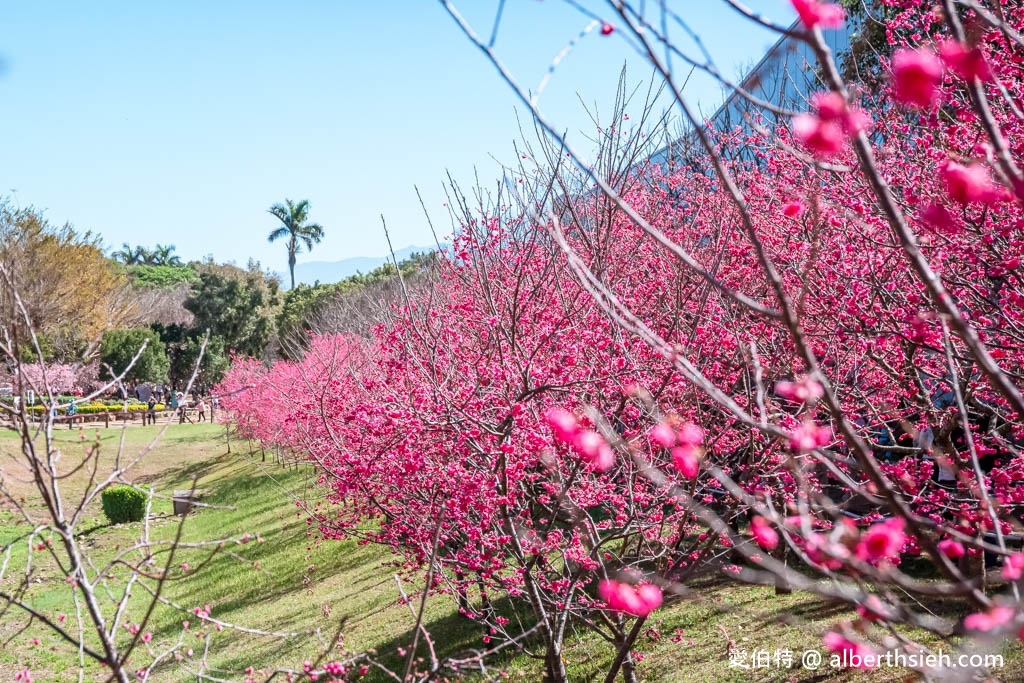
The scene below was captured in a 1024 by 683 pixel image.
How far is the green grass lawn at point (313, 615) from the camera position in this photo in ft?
25.9

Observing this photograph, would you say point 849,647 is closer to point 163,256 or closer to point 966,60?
point 966,60

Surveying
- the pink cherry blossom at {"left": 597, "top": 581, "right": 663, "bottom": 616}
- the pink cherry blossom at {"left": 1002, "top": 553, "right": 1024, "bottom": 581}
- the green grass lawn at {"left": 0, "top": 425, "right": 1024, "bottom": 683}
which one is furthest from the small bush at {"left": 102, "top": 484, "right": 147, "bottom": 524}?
the pink cherry blossom at {"left": 1002, "top": 553, "right": 1024, "bottom": 581}

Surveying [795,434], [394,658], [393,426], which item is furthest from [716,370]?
[795,434]

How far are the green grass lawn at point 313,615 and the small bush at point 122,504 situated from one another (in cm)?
44

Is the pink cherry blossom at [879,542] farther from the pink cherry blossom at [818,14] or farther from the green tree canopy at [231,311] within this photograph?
the green tree canopy at [231,311]

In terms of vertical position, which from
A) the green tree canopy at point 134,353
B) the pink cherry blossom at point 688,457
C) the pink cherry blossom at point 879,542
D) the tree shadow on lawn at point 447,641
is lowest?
the tree shadow on lawn at point 447,641

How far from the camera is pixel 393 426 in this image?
660 cm

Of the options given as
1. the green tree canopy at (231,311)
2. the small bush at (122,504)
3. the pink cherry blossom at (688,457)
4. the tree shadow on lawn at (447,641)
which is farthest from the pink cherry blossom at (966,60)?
the green tree canopy at (231,311)

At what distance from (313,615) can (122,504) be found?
1096cm

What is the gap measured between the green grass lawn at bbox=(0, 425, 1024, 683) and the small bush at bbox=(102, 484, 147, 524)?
44 cm

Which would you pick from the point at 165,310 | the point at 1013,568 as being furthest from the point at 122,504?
the point at 165,310

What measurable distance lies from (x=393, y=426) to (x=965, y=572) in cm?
535

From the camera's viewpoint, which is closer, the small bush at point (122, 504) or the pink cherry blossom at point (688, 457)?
the pink cherry blossom at point (688, 457)

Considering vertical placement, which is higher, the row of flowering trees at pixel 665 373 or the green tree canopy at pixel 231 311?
the green tree canopy at pixel 231 311
